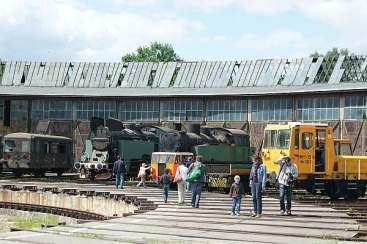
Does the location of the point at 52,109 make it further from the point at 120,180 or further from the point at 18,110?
the point at 120,180

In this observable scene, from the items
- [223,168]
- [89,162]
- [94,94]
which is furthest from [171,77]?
[223,168]

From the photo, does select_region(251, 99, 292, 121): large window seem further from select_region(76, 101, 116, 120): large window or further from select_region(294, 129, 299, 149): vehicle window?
select_region(294, 129, 299, 149): vehicle window

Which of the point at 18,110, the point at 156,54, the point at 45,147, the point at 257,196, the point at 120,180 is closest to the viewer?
the point at 257,196

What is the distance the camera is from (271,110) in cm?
4719

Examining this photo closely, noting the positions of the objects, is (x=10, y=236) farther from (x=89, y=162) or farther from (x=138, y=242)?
(x=89, y=162)

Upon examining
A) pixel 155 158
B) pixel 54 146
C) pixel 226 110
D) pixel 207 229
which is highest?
pixel 226 110

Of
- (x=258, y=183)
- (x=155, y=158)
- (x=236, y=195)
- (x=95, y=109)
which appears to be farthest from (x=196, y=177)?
(x=95, y=109)

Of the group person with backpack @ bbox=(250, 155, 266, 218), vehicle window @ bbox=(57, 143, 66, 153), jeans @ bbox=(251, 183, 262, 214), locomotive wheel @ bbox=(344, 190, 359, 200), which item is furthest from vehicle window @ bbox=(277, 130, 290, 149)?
vehicle window @ bbox=(57, 143, 66, 153)

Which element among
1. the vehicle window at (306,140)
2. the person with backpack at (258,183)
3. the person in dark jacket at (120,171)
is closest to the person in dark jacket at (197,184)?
the person with backpack at (258,183)

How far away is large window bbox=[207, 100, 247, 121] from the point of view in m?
48.6

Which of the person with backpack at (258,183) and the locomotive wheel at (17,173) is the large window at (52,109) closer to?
the locomotive wheel at (17,173)

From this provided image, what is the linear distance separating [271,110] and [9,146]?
1767 cm

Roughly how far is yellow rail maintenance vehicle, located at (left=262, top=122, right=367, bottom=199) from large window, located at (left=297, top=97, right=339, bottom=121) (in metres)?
18.2

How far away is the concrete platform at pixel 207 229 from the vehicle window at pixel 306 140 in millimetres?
4970
